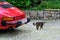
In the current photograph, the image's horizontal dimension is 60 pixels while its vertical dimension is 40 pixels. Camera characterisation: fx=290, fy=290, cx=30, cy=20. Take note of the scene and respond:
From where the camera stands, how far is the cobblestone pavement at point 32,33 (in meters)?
9.46

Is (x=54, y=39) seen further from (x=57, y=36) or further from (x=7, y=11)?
(x=7, y=11)

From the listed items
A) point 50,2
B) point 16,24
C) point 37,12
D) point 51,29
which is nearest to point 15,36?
point 16,24

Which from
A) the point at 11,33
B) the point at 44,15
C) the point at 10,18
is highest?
the point at 10,18

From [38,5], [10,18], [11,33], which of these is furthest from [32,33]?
[38,5]

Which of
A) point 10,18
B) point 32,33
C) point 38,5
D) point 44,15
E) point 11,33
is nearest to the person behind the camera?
point 10,18

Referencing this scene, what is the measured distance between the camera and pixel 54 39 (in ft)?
30.2

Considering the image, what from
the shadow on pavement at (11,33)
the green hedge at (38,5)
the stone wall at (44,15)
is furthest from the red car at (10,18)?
the green hedge at (38,5)

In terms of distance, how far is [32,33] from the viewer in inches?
397

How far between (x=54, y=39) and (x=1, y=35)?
191 centimetres

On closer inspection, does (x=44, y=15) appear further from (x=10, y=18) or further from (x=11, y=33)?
(x=10, y=18)

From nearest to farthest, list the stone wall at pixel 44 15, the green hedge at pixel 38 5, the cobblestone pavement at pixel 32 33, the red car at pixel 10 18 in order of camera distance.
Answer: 1. the cobblestone pavement at pixel 32 33
2. the red car at pixel 10 18
3. the stone wall at pixel 44 15
4. the green hedge at pixel 38 5

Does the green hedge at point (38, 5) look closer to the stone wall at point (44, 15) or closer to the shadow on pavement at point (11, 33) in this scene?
the stone wall at point (44, 15)

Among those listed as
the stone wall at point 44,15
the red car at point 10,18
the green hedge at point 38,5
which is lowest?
the stone wall at point 44,15

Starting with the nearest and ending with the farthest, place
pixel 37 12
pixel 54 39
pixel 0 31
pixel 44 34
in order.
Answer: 1. pixel 54 39
2. pixel 44 34
3. pixel 0 31
4. pixel 37 12
